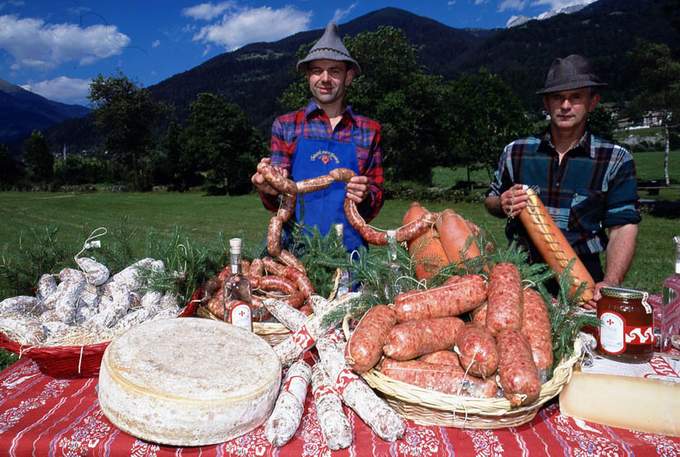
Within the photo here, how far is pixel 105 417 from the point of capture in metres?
2.21

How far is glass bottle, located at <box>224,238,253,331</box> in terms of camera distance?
2.70 m

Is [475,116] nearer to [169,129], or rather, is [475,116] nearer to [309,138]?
[309,138]

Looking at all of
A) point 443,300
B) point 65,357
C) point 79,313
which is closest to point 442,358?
point 443,300

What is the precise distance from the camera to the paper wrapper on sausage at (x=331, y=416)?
6.38 feet

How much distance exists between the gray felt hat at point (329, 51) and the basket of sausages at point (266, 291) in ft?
5.16

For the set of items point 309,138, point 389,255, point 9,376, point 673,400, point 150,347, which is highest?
point 309,138

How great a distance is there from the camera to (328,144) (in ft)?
13.6

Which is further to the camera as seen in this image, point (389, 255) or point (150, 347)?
point (389, 255)

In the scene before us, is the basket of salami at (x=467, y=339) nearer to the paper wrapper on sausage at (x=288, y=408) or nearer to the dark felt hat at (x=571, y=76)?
the paper wrapper on sausage at (x=288, y=408)

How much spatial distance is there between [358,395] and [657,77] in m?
21.4

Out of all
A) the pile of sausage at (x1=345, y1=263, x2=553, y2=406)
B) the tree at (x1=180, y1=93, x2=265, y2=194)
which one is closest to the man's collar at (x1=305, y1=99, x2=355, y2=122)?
the pile of sausage at (x1=345, y1=263, x2=553, y2=406)

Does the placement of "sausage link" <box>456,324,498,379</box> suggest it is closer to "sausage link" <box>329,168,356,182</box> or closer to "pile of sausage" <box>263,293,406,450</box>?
"pile of sausage" <box>263,293,406,450</box>

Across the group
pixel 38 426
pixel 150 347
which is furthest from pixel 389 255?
pixel 38 426

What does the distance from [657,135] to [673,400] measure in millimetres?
76929
